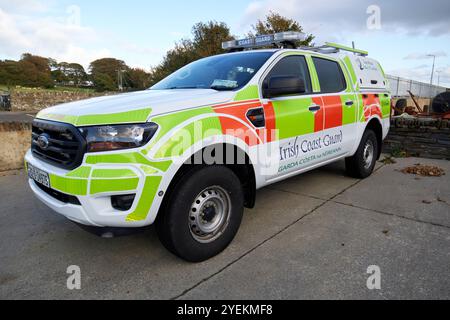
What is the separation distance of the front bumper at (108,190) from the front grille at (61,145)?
0.07 m

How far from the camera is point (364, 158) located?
182 inches

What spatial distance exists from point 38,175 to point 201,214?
4.29 feet

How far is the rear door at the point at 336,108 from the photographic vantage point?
3646mm

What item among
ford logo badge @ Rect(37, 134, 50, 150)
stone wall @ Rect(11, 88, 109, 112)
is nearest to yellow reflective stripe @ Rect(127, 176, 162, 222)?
ford logo badge @ Rect(37, 134, 50, 150)

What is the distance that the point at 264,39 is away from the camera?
12.6 ft

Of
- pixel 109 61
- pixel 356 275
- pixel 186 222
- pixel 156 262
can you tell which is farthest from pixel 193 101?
pixel 109 61

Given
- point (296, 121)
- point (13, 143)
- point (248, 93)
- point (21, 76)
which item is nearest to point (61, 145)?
point (248, 93)

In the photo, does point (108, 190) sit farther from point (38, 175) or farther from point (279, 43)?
point (279, 43)

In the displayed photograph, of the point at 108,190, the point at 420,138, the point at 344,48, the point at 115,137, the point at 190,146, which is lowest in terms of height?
the point at 420,138

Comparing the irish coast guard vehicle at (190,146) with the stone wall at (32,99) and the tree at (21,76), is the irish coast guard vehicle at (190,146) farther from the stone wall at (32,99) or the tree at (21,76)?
the tree at (21,76)
